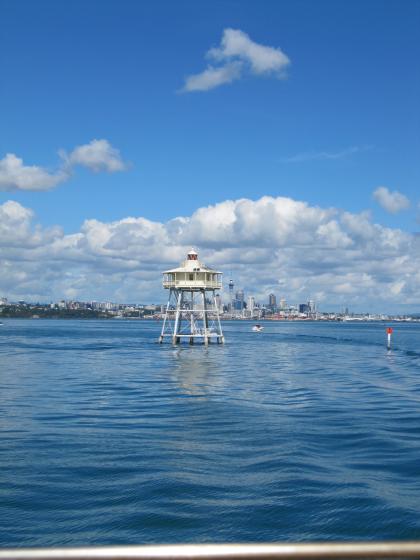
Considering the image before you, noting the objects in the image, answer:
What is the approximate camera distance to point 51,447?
807 inches

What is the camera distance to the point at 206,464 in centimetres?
1850

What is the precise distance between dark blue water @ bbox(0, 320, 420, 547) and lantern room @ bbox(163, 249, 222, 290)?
143 ft

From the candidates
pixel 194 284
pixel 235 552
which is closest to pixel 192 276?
pixel 194 284

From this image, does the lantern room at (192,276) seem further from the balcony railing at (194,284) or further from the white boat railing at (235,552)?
the white boat railing at (235,552)

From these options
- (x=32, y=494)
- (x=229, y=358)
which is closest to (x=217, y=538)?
(x=32, y=494)

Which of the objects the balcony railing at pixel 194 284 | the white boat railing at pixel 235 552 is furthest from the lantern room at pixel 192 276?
the white boat railing at pixel 235 552

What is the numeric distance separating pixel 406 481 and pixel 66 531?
30.3 feet

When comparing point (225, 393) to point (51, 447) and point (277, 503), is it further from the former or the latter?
point (277, 503)

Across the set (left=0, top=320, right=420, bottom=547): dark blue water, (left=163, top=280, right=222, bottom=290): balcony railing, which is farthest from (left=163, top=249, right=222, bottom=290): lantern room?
(left=0, top=320, right=420, bottom=547): dark blue water

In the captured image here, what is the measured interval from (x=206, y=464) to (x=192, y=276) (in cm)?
6444

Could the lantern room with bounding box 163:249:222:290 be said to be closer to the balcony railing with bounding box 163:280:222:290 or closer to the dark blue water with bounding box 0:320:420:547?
the balcony railing with bounding box 163:280:222:290

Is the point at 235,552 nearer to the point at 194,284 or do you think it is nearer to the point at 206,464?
the point at 206,464

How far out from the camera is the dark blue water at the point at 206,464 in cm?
1334

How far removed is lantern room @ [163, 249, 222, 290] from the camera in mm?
81938
